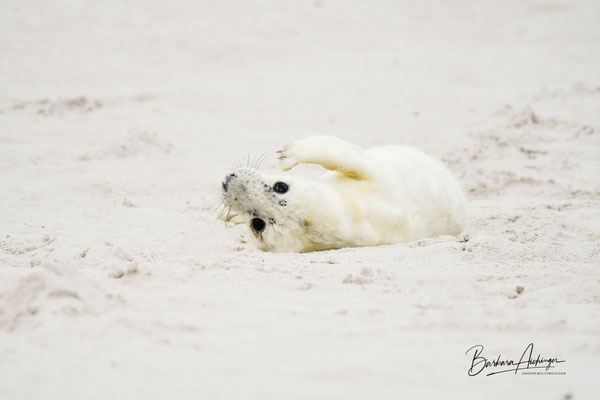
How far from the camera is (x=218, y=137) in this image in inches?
239

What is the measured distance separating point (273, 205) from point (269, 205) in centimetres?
2

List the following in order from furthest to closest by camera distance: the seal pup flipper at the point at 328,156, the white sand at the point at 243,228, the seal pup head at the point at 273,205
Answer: the seal pup flipper at the point at 328,156
the seal pup head at the point at 273,205
the white sand at the point at 243,228

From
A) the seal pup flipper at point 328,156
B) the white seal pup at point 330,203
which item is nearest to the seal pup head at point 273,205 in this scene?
the white seal pup at point 330,203

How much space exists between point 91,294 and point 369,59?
6.23 m

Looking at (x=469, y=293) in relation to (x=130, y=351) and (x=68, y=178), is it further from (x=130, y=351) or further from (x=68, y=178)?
(x=68, y=178)

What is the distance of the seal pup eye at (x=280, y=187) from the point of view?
3.70 metres

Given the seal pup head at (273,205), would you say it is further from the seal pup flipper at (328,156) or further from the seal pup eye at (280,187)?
the seal pup flipper at (328,156)

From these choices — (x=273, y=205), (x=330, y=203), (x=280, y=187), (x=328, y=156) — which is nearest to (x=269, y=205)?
(x=273, y=205)

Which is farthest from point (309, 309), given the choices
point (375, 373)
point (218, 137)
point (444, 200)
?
point (218, 137)

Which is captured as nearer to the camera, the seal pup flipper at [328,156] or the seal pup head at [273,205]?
the seal pup head at [273,205]

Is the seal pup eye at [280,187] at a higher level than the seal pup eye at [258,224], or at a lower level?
higher

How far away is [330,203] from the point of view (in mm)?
3646

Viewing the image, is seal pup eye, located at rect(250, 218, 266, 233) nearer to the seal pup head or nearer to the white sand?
the seal pup head

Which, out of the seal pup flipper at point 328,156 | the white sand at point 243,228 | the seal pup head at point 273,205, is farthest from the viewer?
the seal pup flipper at point 328,156
